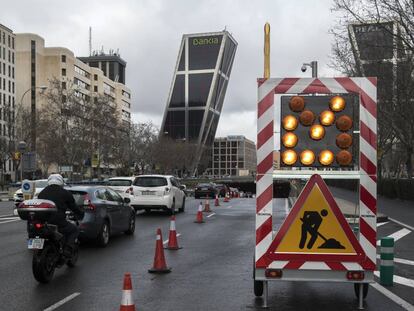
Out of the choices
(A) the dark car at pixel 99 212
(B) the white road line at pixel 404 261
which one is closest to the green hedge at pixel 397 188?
(A) the dark car at pixel 99 212

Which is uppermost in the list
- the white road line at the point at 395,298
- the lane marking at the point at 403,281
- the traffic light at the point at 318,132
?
the traffic light at the point at 318,132

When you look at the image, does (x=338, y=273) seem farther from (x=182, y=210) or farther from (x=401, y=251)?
(x=182, y=210)

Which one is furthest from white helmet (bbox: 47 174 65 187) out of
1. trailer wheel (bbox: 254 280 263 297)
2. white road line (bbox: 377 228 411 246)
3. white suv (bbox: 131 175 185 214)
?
white suv (bbox: 131 175 185 214)

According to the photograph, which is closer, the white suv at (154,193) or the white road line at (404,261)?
the white road line at (404,261)

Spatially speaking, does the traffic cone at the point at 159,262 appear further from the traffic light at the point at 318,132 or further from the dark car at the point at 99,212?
the traffic light at the point at 318,132

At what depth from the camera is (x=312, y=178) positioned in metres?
6.44

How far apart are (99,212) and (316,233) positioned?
7.42 metres

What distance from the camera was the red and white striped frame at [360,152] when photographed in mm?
6461

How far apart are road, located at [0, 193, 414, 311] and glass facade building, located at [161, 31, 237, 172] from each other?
14015 cm

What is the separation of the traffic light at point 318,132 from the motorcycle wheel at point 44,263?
4106 mm

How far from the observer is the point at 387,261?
8383 mm

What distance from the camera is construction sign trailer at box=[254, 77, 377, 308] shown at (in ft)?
21.2

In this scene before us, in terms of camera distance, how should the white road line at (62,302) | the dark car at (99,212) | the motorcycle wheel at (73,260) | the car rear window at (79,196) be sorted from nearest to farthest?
the white road line at (62,302) < the motorcycle wheel at (73,260) < the dark car at (99,212) < the car rear window at (79,196)

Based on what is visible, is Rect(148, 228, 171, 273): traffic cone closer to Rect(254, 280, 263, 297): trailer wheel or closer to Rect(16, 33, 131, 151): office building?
Rect(254, 280, 263, 297): trailer wheel
